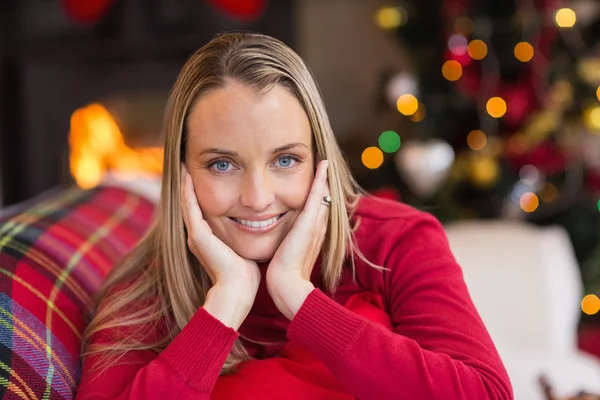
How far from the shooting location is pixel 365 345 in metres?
0.98

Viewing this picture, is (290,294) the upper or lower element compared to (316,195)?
lower

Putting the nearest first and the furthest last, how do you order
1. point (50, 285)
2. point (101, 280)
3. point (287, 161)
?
point (287, 161) < point (50, 285) < point (101, 280)

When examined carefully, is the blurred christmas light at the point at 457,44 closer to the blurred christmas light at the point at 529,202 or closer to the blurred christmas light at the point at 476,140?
the blurred christmas light at the point at 476,140

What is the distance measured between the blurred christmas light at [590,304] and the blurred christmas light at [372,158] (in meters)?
0.92

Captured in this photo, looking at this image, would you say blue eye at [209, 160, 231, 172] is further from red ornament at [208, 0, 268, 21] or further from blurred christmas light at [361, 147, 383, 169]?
red ornament at [208, 0, 268, 21]

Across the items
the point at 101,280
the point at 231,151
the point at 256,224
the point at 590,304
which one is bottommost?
the point at 590,304

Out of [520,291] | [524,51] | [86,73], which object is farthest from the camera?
[86,73]

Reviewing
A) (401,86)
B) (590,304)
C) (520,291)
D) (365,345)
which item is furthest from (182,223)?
(590,304)

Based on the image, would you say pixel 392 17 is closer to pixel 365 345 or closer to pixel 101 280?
pixel 101 280

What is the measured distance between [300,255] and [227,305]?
0.42ft

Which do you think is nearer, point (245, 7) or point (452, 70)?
point (452, 70)

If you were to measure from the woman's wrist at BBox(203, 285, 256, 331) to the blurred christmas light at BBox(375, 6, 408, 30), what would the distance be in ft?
6.30

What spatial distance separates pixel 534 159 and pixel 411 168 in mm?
471

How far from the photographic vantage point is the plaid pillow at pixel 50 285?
107 cm
